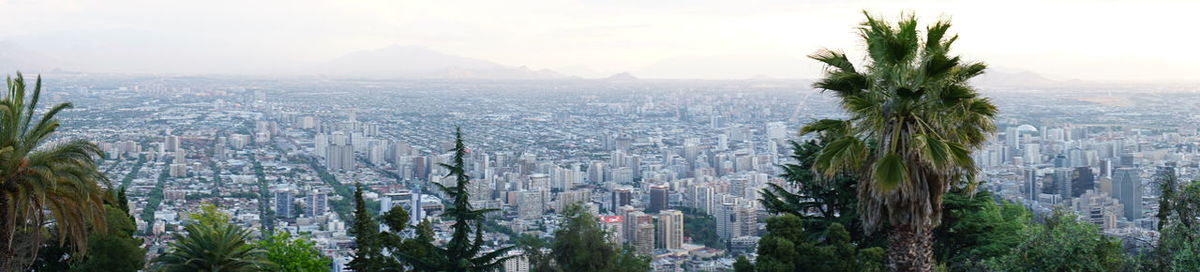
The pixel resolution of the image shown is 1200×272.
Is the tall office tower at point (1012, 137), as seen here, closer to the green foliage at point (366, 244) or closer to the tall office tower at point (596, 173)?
the tall office tower at point (596, 173)

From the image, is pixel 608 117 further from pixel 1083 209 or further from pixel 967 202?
pixel 967 202

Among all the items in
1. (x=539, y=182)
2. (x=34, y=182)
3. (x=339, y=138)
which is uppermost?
(x=34, y=182)

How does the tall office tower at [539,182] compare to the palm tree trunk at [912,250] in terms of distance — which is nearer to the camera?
the palm tree trunk at [912,250]

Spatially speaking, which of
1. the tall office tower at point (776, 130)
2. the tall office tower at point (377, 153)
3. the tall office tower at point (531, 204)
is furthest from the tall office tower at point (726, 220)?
the tall office tower at point (776, 130)

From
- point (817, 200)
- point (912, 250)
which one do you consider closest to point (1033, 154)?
point (817, 200)

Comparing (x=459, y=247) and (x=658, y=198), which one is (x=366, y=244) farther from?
(x=658, y=198)

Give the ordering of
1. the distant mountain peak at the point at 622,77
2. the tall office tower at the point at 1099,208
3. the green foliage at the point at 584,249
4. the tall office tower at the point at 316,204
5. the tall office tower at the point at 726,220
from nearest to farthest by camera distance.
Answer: the green foliage at the point at 584,249 < the tall office tower at the point at 1099,208 < the tall office tower at the point at 726,220 < the tall office tower at the point at 316,204 < the distant mountain peak at the point at 622,77
